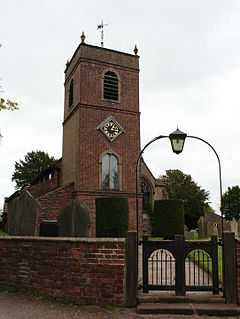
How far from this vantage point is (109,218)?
51.4 feet

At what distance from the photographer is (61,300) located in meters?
6.97

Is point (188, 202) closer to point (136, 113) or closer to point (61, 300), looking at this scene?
point (136, 113)

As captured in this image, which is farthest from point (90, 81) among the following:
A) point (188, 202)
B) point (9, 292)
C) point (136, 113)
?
point (188, 202)

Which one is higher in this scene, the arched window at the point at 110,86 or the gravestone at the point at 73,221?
the arched window at the point at 110,86

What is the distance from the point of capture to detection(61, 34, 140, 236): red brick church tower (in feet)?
79.0

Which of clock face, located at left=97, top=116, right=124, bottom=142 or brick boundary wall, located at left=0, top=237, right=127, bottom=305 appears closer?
brick boundary wall, located at left=0, top=237, right=127, bottom=305

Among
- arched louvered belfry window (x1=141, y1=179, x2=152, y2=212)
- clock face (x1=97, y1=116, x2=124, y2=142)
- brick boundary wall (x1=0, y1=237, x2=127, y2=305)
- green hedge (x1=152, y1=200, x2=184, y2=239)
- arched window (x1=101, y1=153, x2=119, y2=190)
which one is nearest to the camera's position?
brick boundary wall (x1=0, y1=237, x2=127, y2=305)

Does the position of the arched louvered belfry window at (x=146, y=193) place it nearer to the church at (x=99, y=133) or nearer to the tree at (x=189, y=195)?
the church at (x=99, y=133)

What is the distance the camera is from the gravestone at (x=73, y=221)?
9.12 m

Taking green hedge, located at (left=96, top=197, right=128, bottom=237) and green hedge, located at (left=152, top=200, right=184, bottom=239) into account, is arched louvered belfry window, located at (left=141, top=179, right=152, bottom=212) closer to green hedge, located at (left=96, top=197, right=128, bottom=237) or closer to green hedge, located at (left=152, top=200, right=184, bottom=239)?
green hedge, located at (left=152, top=200, right=184, bottom=239)

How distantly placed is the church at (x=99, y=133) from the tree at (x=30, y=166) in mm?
30851

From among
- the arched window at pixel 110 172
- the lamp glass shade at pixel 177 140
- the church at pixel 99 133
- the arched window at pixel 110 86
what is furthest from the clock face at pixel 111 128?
the lamp glass shade at pixel 177 140

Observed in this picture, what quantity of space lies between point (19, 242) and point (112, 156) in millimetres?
17120

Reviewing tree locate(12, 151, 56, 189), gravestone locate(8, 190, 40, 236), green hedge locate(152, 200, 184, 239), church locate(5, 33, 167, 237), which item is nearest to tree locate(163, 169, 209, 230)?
tree locate(12, 151, 56, 189)
